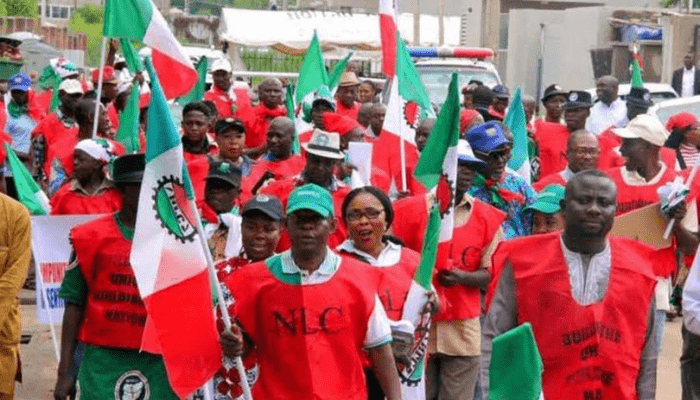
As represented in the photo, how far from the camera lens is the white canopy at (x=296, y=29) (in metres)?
37.5

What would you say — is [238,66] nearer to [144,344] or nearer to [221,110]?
[221,110]

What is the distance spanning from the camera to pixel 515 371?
14.2 ft

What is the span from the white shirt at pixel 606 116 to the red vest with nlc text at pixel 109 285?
930 cm

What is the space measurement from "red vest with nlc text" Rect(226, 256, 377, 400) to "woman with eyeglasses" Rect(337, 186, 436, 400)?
1.13m

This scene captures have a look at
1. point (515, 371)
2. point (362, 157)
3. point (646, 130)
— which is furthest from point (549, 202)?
point (515, 371)

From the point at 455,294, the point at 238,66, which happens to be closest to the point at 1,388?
the point at 455,294

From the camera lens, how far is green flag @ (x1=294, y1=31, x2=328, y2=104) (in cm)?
1609

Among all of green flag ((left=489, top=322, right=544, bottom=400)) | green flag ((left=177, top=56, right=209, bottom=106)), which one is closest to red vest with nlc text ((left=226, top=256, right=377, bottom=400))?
green flag ((left=489, top=322, right=544, bottom=400))

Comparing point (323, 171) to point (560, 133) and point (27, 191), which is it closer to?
point (27, 191)

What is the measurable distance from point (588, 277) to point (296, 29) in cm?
3223

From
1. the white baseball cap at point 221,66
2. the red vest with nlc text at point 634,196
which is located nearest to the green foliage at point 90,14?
the white baseball cap at point 221,66

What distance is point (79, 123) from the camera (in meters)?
12.9

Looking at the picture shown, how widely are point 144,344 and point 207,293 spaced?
1.51 ft

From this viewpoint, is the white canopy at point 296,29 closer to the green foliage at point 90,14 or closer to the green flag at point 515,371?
the green flag at point 515,371
